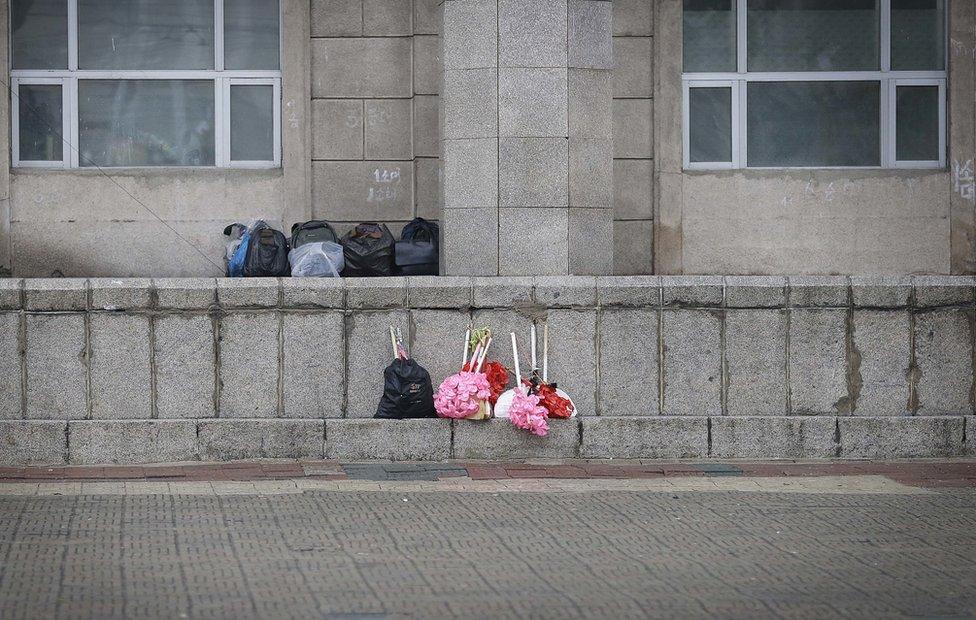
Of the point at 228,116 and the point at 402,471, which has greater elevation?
the point at 228,116

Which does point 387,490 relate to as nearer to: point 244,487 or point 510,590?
point 244,487

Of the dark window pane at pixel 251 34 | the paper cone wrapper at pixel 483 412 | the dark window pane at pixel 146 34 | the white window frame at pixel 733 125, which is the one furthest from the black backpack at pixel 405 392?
the dark window pane at pixel 146 34

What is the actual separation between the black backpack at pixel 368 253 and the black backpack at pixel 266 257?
1.77ft

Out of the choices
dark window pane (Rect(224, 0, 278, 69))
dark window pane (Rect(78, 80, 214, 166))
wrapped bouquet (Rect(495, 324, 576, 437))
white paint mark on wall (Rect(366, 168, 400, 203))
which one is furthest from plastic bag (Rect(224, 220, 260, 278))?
wrapped bouquet (Rect(495, 324, 576, 437))

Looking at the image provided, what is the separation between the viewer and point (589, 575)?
7.33 meters

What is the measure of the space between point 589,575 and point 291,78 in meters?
7.40

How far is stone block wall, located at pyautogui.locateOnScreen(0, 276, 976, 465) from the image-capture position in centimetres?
1105

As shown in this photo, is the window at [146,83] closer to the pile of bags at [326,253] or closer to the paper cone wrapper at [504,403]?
the pile of bags at [326,253]

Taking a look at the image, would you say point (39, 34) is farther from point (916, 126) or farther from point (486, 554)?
point (916, 126)

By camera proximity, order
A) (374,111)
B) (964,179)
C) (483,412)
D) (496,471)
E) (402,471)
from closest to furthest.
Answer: (402,471) → (496,471) → (483,412) → (374,111) → (964,179)

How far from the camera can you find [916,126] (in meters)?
13.7

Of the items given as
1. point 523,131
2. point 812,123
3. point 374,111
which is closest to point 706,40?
point 812,123

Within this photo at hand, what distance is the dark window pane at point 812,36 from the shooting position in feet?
45.0

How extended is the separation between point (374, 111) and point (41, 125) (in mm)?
3136
